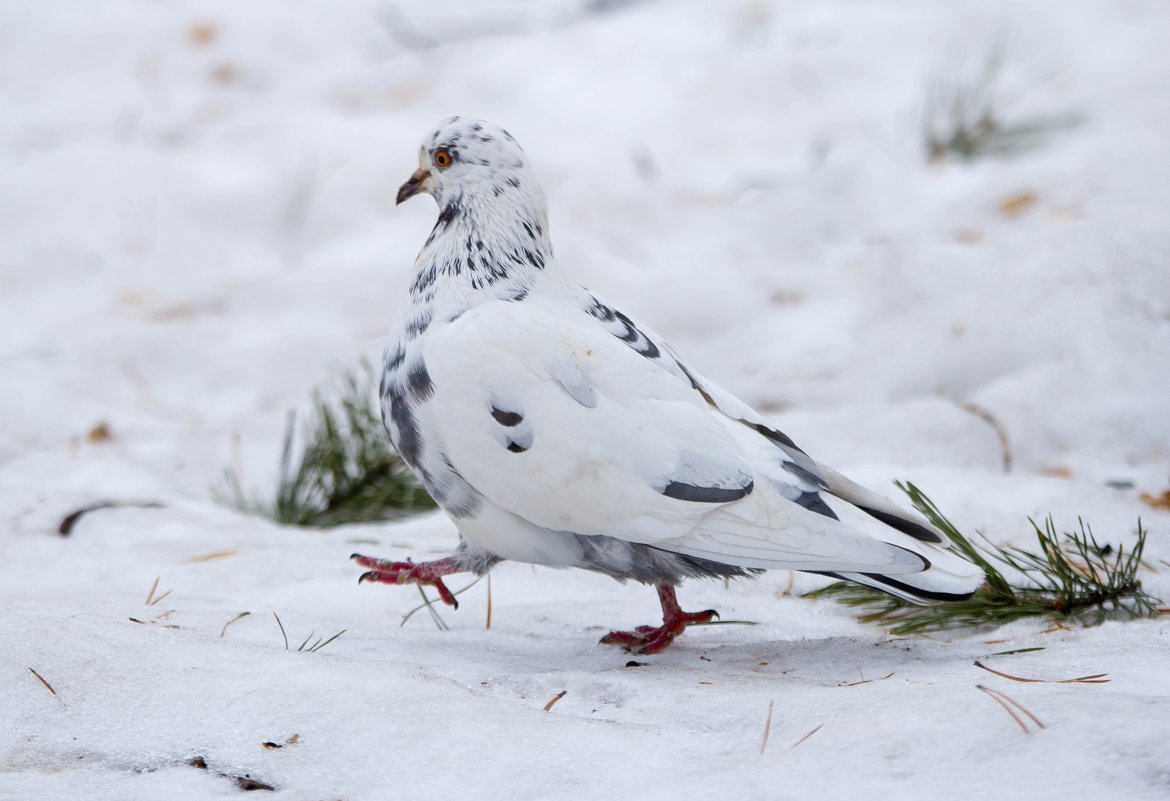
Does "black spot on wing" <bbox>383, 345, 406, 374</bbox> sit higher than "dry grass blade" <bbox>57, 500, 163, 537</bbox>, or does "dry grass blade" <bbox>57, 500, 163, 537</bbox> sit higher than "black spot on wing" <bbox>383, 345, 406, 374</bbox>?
"black spot on wing" <bbox>383, 345, 406, 374</bbox>

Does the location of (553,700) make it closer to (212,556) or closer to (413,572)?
(413,572)

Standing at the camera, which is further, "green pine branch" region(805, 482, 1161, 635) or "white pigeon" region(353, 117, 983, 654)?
"green pine branch" region(805, 482, 1161, 635)

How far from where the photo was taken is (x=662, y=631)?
2559 millimetres

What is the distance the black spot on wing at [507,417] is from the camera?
2.39 meters

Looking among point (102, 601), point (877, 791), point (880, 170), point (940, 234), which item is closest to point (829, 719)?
point (877, 791)

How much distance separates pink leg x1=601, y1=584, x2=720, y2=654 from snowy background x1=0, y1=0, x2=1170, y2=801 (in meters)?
0.05

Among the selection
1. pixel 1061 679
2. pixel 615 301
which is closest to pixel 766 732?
pixel 1061 679

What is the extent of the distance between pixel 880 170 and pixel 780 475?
11.9 ft

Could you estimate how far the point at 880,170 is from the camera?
568 centimetres

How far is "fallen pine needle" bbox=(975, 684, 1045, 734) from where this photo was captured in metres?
1.78

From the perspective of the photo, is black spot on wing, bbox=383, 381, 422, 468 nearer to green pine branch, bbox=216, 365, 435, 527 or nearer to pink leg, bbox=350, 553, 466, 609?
pink leg, bbox=350, 553, 466, 609

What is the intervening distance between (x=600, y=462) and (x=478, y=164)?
82 cm

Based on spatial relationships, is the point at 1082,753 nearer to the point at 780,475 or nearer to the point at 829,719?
the point at 829,719

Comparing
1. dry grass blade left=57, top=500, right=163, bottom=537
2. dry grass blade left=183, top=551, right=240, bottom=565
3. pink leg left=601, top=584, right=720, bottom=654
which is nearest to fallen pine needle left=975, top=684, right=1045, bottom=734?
pink leg left=601, top=584, right=720, bottom=654
